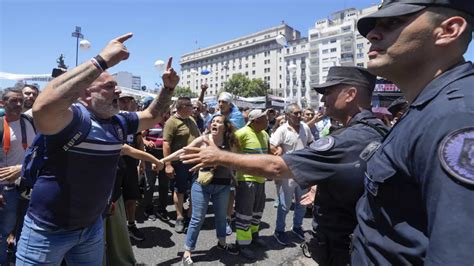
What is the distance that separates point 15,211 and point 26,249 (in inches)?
76.9

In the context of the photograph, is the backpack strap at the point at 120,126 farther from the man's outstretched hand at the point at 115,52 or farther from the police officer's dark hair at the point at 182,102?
the police officer's dark hair at the point at 182,102

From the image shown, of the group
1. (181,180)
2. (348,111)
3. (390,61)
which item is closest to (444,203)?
(390,61)

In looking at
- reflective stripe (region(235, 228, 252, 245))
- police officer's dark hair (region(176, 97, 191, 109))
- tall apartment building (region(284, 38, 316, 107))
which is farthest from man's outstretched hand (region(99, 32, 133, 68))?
tall apartment building (region(284, 38, 316, 107))

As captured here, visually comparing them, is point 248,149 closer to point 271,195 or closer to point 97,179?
point 97,179

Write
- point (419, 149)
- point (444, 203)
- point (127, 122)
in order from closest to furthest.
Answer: point (444, 203) → point (419, 149) → point (127, 122)

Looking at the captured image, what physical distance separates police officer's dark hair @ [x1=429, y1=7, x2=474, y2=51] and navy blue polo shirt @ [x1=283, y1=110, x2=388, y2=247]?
0.84 metres

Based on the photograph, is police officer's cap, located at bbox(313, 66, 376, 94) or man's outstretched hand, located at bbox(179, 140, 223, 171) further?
police officer's cap, located at bbox(313, 66, 376, 94)

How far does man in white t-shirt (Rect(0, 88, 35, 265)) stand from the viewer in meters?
3.65

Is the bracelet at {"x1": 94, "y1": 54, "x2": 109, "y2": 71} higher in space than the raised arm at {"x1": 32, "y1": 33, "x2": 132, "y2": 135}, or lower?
higher

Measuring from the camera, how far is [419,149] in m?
0.97

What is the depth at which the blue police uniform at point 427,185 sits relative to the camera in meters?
0.82

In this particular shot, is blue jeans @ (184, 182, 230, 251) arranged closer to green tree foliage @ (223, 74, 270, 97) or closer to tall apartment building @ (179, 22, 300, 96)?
green tree foliage @ (223, 74, 270, 97)

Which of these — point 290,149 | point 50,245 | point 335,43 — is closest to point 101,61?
point 50,245

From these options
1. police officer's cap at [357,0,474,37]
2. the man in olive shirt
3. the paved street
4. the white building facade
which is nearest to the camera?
police officer's cap at [357,0,474,37]
